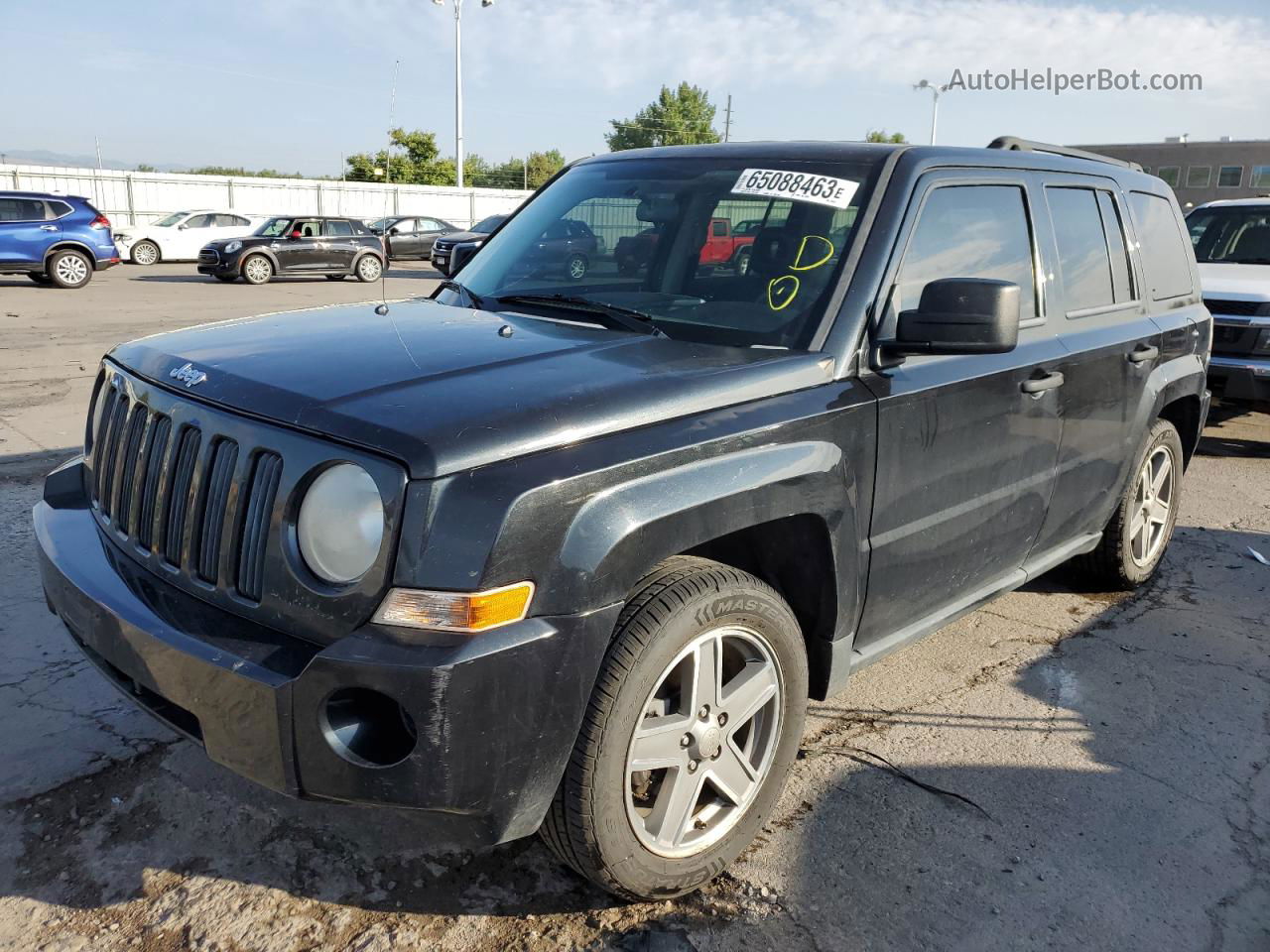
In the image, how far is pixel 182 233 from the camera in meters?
26.6

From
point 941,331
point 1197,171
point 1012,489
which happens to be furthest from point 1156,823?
point 1197,171

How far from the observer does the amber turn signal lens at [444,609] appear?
6.81 feet

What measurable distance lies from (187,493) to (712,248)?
1.74 metres

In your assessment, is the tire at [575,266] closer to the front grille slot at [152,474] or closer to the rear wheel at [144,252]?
the front grille slot at [152,474]

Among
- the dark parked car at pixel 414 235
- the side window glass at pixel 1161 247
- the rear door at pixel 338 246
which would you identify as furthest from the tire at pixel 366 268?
the side window glass at pixel 1161 247

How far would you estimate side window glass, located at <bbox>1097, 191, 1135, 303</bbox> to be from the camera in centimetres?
423

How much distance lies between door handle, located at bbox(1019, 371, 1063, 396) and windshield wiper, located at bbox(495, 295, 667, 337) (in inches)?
51.2

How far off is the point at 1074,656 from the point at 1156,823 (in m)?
1.23

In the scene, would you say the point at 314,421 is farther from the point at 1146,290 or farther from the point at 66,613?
the point at 1146,290

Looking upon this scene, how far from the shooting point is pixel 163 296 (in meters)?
18.2

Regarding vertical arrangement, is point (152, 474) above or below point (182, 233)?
below

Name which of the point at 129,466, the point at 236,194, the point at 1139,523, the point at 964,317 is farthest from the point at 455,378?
the point at 236,194

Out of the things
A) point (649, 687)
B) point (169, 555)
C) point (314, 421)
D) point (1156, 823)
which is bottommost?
point (1156, 823)

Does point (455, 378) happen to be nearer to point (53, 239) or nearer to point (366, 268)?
point (53, 239)
